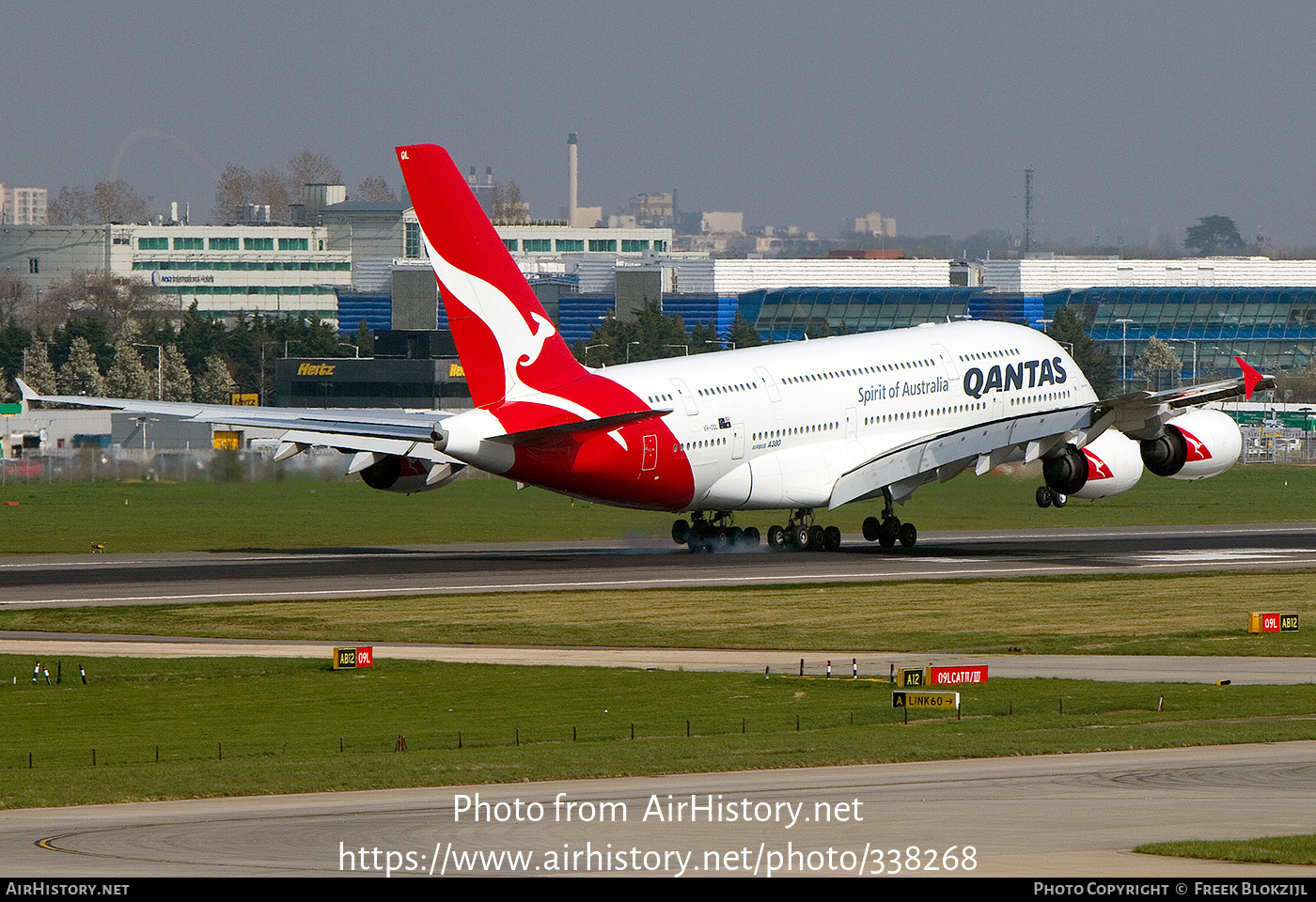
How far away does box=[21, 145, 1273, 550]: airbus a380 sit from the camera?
167 feet

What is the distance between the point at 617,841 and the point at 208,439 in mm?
114086

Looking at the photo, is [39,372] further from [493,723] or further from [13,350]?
[493,723]

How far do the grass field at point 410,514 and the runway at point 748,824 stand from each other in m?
43.3

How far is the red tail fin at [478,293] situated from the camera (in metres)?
50.2

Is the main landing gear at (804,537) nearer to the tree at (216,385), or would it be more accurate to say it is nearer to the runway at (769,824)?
the runway at (769,824)

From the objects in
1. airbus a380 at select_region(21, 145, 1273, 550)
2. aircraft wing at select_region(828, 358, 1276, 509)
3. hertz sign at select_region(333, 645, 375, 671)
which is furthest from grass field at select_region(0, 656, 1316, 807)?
aircraft wing at select_region(828, 358, 1276, 509)

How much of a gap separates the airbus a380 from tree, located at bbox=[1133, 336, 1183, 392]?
115900mm

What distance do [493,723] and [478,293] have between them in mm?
21184

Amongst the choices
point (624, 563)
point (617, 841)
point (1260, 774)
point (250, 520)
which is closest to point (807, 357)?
point (624, 563)

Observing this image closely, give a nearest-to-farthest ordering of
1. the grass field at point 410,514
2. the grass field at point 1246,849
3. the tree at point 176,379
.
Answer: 1. the grass field at point 1246,849
2. the grass field at point 410,514
3. the tree at point 176,379

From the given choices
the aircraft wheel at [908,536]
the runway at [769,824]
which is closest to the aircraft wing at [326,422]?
the aircraft wheel at [908,536]

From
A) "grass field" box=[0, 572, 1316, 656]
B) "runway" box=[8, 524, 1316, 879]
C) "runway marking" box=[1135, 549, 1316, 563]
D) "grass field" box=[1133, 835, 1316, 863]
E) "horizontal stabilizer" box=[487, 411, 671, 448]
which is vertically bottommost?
"runway marking" box=[1135, 549, 1316, 563]

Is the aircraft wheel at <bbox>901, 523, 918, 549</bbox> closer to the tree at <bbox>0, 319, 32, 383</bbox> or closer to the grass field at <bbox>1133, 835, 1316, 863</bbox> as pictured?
the grass field at <bbox>1133, 835, 1316, 863</bbox>

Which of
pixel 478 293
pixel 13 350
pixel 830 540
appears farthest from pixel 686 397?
pixel 13 350
